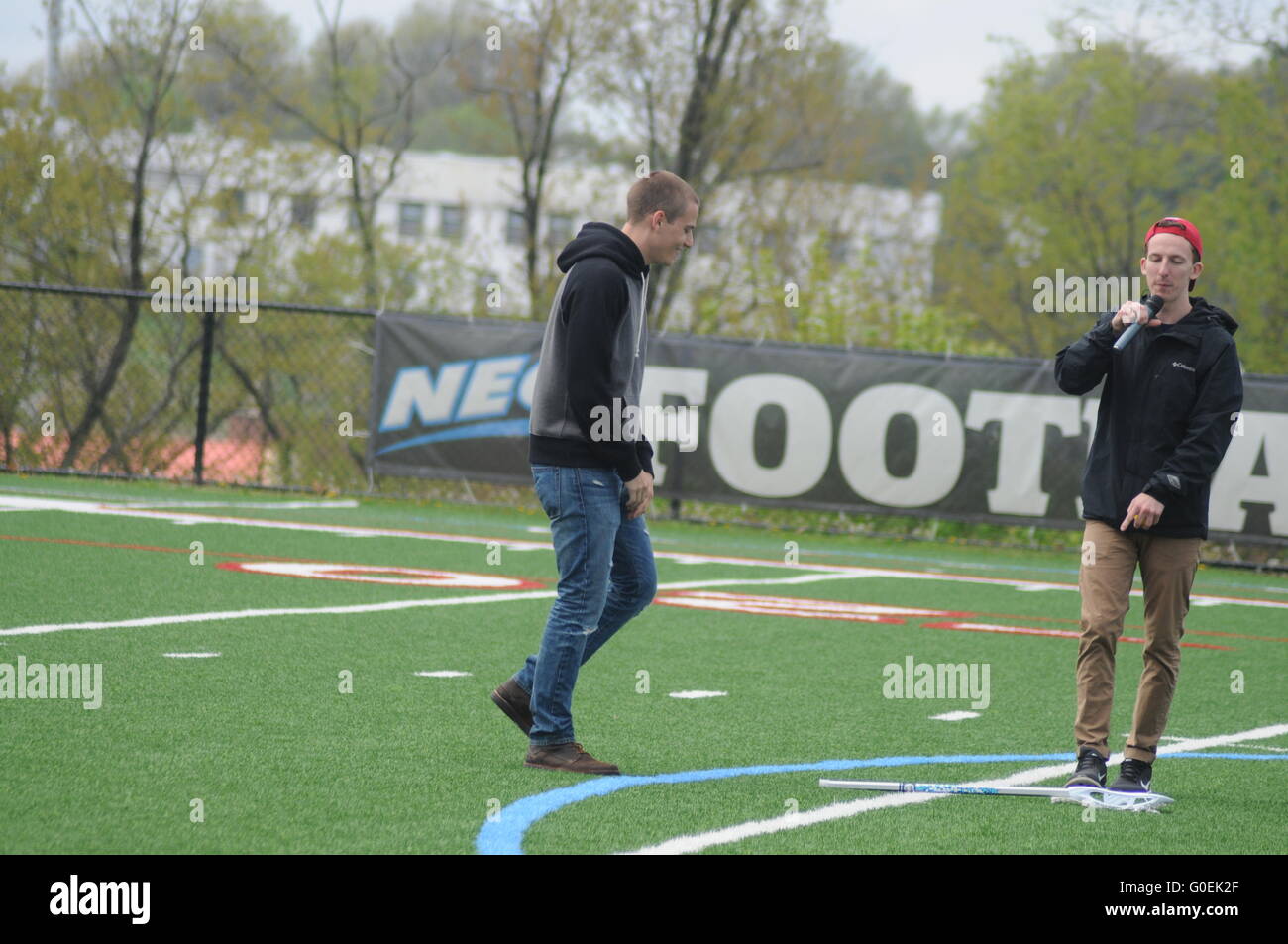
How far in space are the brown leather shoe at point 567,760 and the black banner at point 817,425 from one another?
476 inches

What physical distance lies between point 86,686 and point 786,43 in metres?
20.9

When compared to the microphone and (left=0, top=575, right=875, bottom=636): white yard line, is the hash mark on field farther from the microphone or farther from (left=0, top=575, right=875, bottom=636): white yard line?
(left=0, top=575, right=875, bottom=636): white yard line

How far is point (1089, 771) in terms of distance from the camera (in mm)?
6012

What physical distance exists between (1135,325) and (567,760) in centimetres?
250

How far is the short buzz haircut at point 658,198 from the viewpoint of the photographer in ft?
19.6

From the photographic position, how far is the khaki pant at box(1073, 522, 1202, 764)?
241 inches

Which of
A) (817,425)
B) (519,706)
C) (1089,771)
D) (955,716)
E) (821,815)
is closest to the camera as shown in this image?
(821,815)

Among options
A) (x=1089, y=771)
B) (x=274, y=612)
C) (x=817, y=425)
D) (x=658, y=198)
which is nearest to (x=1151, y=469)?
(x=1089, y=771)

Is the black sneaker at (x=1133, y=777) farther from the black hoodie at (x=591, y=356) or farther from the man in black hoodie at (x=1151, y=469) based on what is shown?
the black hoodie at (x=591, y=356)

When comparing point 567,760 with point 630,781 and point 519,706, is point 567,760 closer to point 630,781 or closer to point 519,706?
point 630,781

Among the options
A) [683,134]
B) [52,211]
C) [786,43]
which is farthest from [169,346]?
[786,43]

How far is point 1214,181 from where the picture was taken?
110 ft
